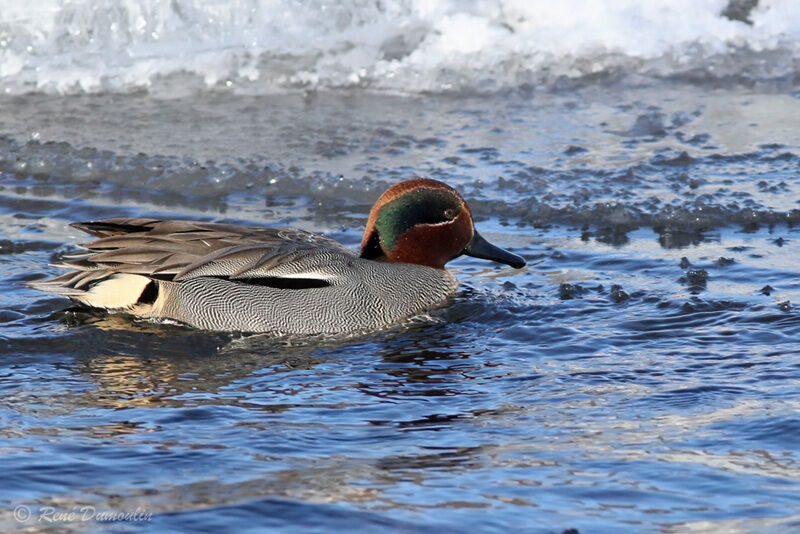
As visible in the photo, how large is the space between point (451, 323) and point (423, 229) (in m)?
0.57

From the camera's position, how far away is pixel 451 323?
6.24 meters

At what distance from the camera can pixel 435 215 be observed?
6.48m

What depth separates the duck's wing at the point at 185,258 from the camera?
6.02m

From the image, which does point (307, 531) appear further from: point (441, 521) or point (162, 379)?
point (162, 379)

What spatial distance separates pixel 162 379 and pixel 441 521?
1925mm

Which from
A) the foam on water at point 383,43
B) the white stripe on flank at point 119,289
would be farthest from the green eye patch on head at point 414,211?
the foam on water at point 383,43

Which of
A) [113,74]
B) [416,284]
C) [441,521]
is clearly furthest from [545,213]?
[113,74]

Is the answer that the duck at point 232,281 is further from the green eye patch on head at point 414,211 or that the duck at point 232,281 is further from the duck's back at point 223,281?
the green eye patch on head at point 414,211

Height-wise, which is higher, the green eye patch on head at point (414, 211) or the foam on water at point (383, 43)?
the foam on water at point (383, 43)

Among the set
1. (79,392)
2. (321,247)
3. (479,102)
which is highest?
(479,102)

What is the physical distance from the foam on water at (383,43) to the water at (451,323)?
55 mm

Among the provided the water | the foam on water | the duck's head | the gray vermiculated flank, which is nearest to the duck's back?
the gray vermiculated flank

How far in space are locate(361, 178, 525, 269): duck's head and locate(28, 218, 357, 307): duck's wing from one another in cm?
33

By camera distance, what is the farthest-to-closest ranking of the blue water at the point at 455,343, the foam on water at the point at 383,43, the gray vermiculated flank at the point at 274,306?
1. the foam on water at the point at 383,43
2. the gray vermiculated flank at the point at 274,306
3. the blue water at the point at 455,343
